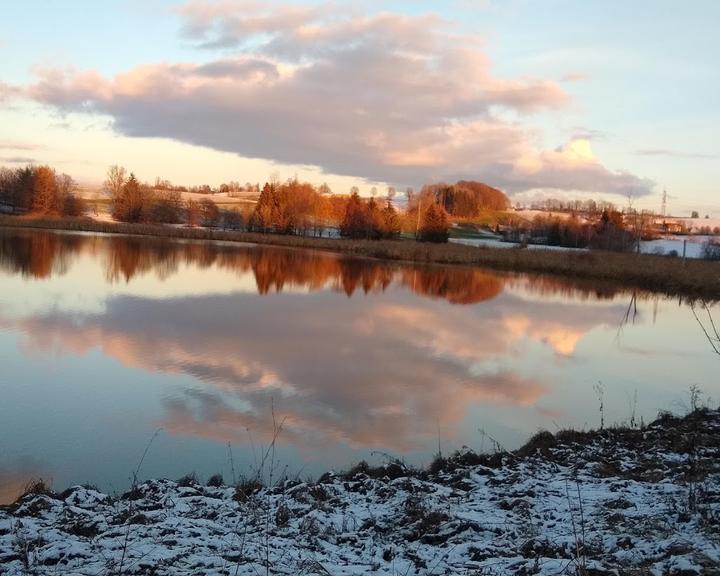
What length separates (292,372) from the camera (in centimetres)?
978

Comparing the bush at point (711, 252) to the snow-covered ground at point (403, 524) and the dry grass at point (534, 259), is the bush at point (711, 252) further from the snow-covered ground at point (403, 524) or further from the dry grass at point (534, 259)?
the snow-covered ground at point (403, 524)

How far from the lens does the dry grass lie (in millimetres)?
28328

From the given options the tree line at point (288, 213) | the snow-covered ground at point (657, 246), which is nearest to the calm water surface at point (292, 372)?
Result: the snow-covered ground at point (657, 246)

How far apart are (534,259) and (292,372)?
1175 inches

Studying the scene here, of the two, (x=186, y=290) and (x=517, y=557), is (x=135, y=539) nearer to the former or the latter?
(x=517, y=557)

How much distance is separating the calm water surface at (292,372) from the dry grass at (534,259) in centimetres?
800

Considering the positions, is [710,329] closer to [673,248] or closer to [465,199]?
[673,248]

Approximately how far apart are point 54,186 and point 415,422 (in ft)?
217

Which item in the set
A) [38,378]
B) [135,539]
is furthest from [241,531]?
[38,378]

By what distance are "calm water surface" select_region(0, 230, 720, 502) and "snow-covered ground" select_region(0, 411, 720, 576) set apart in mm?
1029

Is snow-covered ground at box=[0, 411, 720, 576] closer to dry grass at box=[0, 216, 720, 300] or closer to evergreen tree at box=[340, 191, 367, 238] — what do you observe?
dry grass at box=[0, 216, 720, 300]

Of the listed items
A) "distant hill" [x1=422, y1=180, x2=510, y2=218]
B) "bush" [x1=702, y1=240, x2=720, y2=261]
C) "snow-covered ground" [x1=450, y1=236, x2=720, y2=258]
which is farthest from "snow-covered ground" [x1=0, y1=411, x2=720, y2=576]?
"distant hill" [x1=422, y1=180, x2=510, y2=218]

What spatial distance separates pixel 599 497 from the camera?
15.0 ft

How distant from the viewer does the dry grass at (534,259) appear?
28.3 metres
